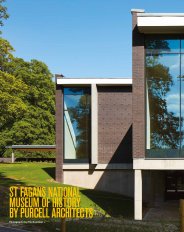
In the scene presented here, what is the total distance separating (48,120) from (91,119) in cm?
3282

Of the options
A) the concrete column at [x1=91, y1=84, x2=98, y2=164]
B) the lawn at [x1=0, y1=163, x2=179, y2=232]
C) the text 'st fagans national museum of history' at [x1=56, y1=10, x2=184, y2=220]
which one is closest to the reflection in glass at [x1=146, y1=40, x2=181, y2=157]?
the text 'st fagans national museum of history' at [x1=56, y1=10, x2=184, y2=220]

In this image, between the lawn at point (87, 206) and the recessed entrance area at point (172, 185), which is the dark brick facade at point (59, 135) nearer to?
the lawn at point (87, 206)

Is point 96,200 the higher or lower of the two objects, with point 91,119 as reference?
lower

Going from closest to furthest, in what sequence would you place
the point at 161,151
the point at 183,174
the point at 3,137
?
the point at 161,151 → the point at 183,174 → the point at 3,137

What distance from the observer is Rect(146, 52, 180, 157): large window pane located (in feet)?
73.8

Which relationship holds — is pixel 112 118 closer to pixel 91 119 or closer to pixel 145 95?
pixel 91 119

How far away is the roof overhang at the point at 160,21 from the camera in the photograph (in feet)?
71.5

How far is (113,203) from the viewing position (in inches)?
1153

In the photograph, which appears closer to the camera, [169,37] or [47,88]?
[169,37]

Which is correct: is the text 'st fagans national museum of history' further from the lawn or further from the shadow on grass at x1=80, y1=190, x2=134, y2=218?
the lawn

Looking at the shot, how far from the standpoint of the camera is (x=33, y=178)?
35.6 meters

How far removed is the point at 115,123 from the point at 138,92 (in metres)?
13.5

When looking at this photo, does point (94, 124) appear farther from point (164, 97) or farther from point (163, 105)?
point (164, 97)

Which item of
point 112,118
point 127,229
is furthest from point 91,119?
point 127,229
